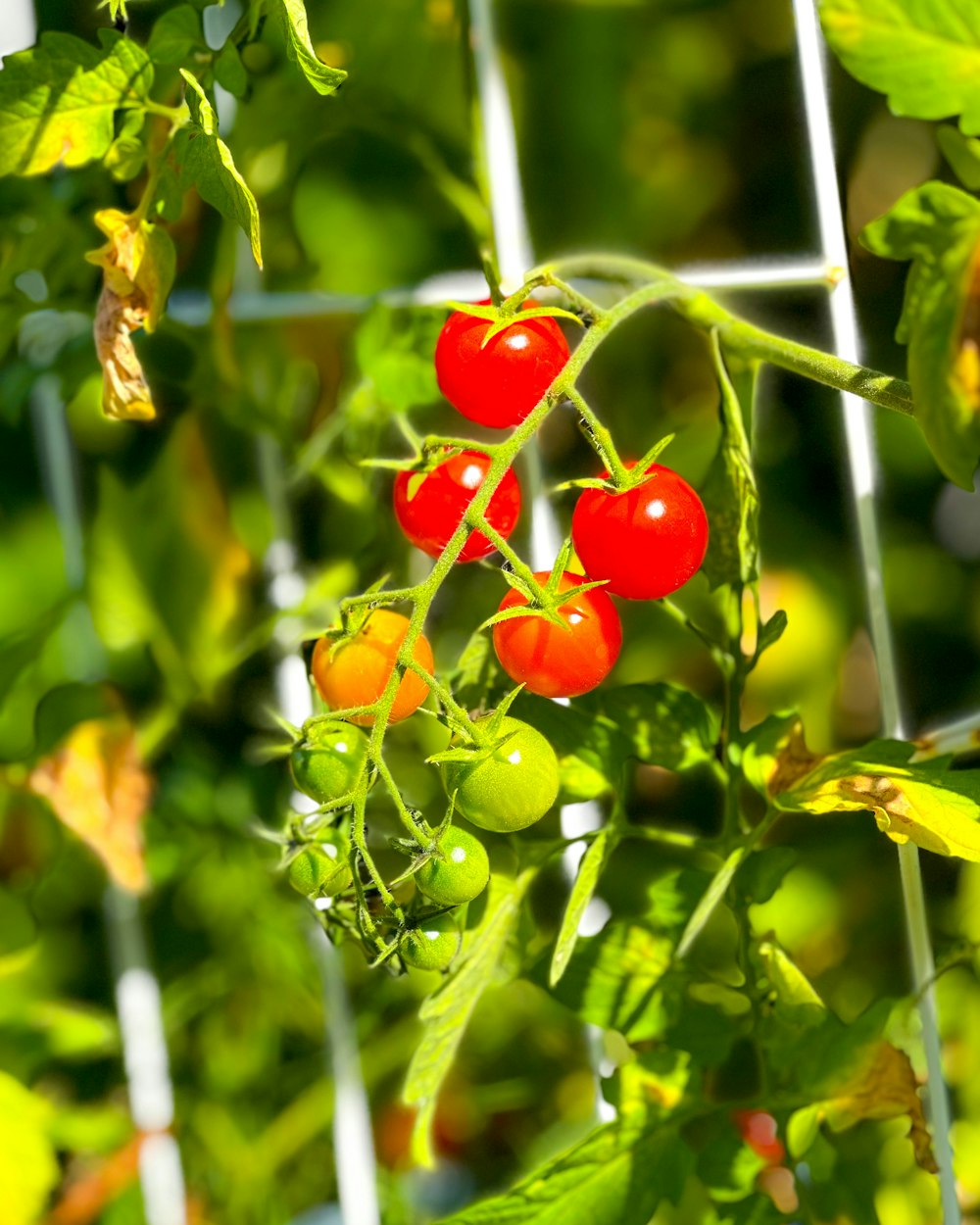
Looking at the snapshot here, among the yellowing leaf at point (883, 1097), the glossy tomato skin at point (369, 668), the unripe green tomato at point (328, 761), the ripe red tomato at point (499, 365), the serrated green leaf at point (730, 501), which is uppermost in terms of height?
the ripe red tomato at point (499, 365)

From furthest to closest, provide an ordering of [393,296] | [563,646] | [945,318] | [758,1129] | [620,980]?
[758,1129]
[393,296]
[620,980]
[563,646]
[945,318]

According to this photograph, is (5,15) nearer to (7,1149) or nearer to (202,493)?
(202,493)

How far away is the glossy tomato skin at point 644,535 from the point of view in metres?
0.60

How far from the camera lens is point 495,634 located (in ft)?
2.06

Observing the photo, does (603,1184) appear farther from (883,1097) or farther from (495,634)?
(495,634)

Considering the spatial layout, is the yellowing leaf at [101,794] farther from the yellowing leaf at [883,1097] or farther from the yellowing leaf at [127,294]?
the yellowing leaf at [883,1097]

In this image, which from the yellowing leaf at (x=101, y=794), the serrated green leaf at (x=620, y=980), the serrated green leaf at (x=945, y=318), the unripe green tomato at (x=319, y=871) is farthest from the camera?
the yellowing leaf at (x=101, y=794)

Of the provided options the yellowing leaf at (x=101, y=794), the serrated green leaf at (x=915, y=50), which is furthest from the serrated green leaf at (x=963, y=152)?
the yellowing leaf at (x=101, y=794)

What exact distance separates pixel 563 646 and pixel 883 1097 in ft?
1.11

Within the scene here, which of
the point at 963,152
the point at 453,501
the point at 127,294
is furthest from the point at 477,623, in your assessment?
the point at 963,152

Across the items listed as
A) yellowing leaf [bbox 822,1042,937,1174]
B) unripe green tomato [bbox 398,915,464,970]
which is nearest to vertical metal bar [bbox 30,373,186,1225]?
unripe green tomato [bbox 398,915,464,970]

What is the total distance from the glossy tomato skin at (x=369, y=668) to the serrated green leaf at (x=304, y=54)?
261 millimetres

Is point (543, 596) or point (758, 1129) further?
point (758, 1129)

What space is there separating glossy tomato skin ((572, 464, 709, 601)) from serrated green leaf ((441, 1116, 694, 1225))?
33 cm
